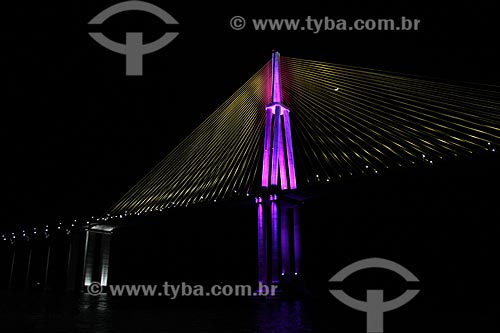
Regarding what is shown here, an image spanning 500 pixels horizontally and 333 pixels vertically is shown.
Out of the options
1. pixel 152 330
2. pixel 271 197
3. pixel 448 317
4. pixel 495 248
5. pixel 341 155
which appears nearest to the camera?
pixel 152 330

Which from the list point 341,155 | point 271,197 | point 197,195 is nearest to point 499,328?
point 341,155

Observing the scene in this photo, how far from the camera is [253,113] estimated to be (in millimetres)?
15102

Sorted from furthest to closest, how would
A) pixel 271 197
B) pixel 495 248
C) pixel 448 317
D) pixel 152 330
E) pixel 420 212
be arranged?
pixel 420 212
pixel 495 248
pixel 271 197
pixel 448 317
pixel 152 330

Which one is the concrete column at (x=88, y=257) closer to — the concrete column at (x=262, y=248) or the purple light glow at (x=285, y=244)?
the concrete column at (x=262, y=248)

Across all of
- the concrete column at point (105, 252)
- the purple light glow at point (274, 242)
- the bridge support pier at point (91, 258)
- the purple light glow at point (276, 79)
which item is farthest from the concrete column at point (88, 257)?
the purple light glow at point (276, 79)

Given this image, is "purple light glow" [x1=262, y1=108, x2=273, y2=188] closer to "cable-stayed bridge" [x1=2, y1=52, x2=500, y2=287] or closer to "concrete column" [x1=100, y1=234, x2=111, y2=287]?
"cable-stayed bridge" [x1=2, y1=52, x2=500, y2=287]

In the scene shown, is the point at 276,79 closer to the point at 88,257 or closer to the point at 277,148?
the point at 277,148

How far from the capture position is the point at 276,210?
511 inches

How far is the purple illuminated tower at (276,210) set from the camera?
42.3 ft

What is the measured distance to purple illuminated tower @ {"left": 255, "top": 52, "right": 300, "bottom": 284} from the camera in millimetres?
12906

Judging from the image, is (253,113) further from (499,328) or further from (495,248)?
(499,328)

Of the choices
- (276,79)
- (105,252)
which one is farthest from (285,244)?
(105,252)

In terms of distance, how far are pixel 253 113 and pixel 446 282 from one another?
930cm

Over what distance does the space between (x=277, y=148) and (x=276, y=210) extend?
5.87 feet
